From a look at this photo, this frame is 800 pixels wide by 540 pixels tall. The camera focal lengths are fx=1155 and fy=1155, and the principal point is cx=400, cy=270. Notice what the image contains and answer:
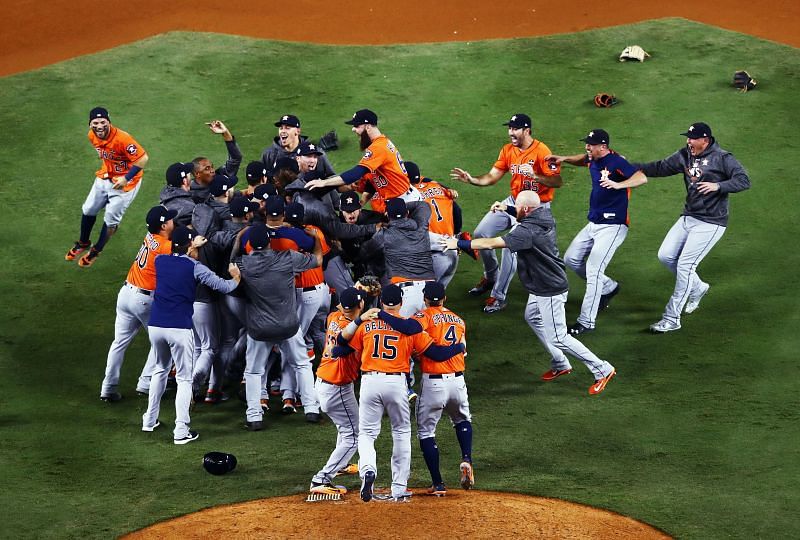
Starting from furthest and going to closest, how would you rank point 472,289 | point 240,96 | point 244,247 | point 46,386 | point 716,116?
1. point 240,96
2. point 716,116
3. point 472,289
4. point 46,386
5. point 244,247

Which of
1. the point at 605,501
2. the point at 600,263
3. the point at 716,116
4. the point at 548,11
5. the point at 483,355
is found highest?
the point at 548,11

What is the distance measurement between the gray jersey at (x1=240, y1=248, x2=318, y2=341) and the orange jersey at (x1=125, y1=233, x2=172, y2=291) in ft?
2.57

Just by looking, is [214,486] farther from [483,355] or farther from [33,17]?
[33,17]

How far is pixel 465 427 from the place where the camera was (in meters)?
8.77

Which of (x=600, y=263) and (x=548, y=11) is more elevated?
(x=548, y=11)

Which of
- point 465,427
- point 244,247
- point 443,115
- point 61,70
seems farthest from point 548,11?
point 465,427

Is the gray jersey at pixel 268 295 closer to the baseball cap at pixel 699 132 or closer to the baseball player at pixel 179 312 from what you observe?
the baseball player at pixel 179 312

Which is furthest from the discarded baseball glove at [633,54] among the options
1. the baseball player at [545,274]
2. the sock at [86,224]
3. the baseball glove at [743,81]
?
the sock at [86,224]

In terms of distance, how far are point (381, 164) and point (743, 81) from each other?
25.1 ft

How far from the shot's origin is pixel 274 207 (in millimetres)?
9977

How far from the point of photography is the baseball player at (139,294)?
1012 centimetres

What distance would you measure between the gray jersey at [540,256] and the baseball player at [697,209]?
174cm

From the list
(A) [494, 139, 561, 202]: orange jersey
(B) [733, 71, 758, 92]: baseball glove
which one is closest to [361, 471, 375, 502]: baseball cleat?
(A) [494, 139, 561, 202]: orange jersey

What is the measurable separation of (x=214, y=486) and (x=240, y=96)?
30.3 ft
